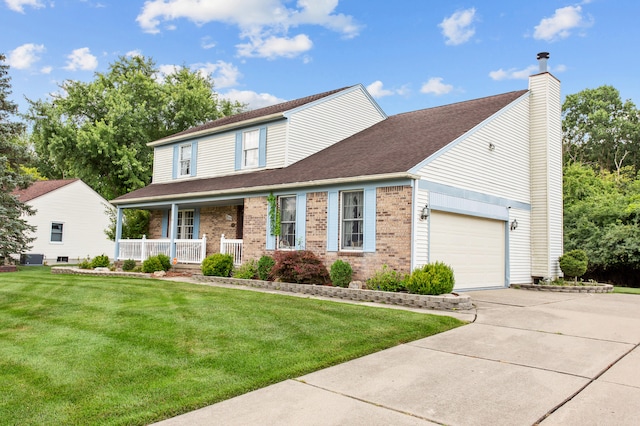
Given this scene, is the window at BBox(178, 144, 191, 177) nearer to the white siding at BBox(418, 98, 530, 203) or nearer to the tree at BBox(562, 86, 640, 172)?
the white siding at BBox(418, 98, 530, 203)

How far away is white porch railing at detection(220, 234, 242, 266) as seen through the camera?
1530 centimetres

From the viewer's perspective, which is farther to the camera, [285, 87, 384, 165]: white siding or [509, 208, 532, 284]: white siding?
[285, 87, 384, 165]: white siding

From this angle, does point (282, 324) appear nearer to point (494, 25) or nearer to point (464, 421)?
point (464, 421)

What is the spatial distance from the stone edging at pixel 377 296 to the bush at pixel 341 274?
1.49 ft

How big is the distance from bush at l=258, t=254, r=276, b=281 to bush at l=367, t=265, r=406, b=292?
10.7 feet

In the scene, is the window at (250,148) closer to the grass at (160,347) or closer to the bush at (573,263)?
the grass at (160,347)

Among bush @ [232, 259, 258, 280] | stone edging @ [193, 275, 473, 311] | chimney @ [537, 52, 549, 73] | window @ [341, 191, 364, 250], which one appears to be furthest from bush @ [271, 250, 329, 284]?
chimney @ [537, 52, 549, 73]

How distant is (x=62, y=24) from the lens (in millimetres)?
18062

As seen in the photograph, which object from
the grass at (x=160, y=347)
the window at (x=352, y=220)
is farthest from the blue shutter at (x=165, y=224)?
the window at (x=352, y=220)

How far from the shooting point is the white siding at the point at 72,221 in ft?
90.3

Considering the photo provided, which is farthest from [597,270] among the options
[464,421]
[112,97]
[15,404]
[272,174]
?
[112,97]

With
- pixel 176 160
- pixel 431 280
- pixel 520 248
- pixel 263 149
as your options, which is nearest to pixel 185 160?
pixel 176 160

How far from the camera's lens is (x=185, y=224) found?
63.7ft

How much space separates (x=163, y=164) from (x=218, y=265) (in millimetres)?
8644
